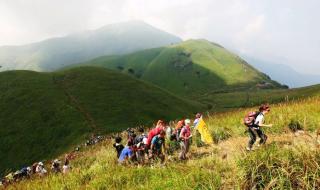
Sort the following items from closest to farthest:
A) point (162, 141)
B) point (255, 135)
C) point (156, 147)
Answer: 1. point (255, 135)
2. point (156, 147)
3. point (162, 141)

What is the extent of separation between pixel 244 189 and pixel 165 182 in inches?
114

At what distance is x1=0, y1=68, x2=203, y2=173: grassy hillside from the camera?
83250 mm

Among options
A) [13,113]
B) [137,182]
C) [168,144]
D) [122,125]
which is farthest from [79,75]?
[137,182]

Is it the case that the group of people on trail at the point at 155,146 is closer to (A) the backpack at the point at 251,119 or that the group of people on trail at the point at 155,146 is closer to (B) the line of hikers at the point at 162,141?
(B) the line of hikers at the point at 162,141

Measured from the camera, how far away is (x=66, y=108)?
99562 mm

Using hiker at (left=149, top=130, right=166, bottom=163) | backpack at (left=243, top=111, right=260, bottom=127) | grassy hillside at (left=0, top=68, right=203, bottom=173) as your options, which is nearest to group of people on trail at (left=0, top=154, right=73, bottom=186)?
hiker at (left=149, top=130, right=166, bottom=163)

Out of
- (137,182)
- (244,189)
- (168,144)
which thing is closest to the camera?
(244,189)

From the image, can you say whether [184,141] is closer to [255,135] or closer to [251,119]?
[251,119]

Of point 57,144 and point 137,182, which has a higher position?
point 137,182

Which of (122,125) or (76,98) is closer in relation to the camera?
(122,125)

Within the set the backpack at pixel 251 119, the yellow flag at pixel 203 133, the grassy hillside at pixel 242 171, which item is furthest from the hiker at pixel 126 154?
the backpack at pixel 251 119

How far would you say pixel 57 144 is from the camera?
82.3 metres

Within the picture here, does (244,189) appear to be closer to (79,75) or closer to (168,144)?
(168,144)

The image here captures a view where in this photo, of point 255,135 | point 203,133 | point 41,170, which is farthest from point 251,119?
point 41,170
